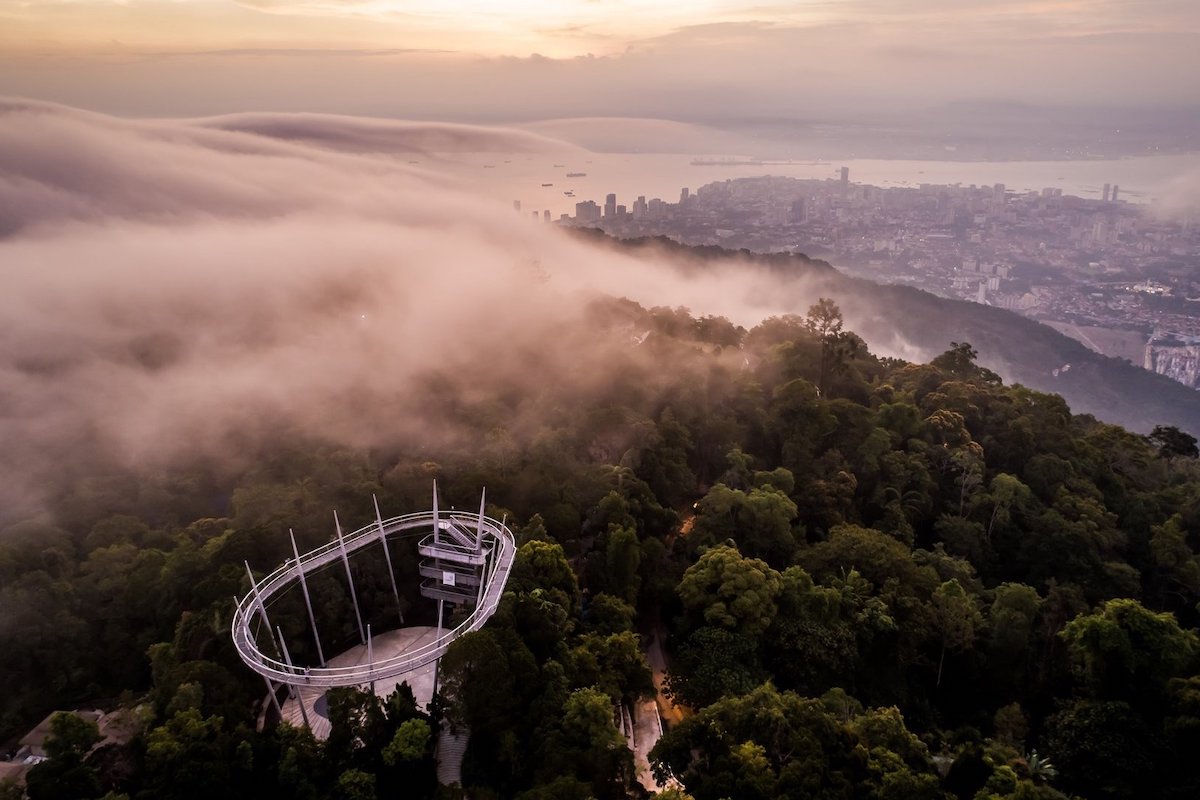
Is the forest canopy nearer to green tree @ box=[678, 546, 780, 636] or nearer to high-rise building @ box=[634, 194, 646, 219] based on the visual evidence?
green tree @ box=[678, 546, 780, 636]

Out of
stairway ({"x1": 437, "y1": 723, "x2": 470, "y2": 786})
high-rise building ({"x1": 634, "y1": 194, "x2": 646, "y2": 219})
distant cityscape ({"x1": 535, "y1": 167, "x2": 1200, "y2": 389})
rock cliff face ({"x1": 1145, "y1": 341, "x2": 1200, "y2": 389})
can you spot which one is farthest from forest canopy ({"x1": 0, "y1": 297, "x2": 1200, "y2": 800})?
high-rise building ({"x1": 634, "y1": 194, "x2": 646, "y2": 219})

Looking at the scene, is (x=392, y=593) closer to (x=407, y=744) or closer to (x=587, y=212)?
(x=407, y=744)

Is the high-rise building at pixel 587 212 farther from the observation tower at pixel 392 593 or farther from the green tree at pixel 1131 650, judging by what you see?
the green tree at pixel 1131 650

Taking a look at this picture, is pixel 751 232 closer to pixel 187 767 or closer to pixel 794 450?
pixel 794 450

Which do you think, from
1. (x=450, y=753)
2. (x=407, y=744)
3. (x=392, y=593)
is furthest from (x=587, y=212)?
(x=407, y=744)

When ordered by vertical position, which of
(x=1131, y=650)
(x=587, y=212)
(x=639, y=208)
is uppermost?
(x=639, y=208)

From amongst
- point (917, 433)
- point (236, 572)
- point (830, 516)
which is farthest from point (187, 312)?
point (917, 433)
